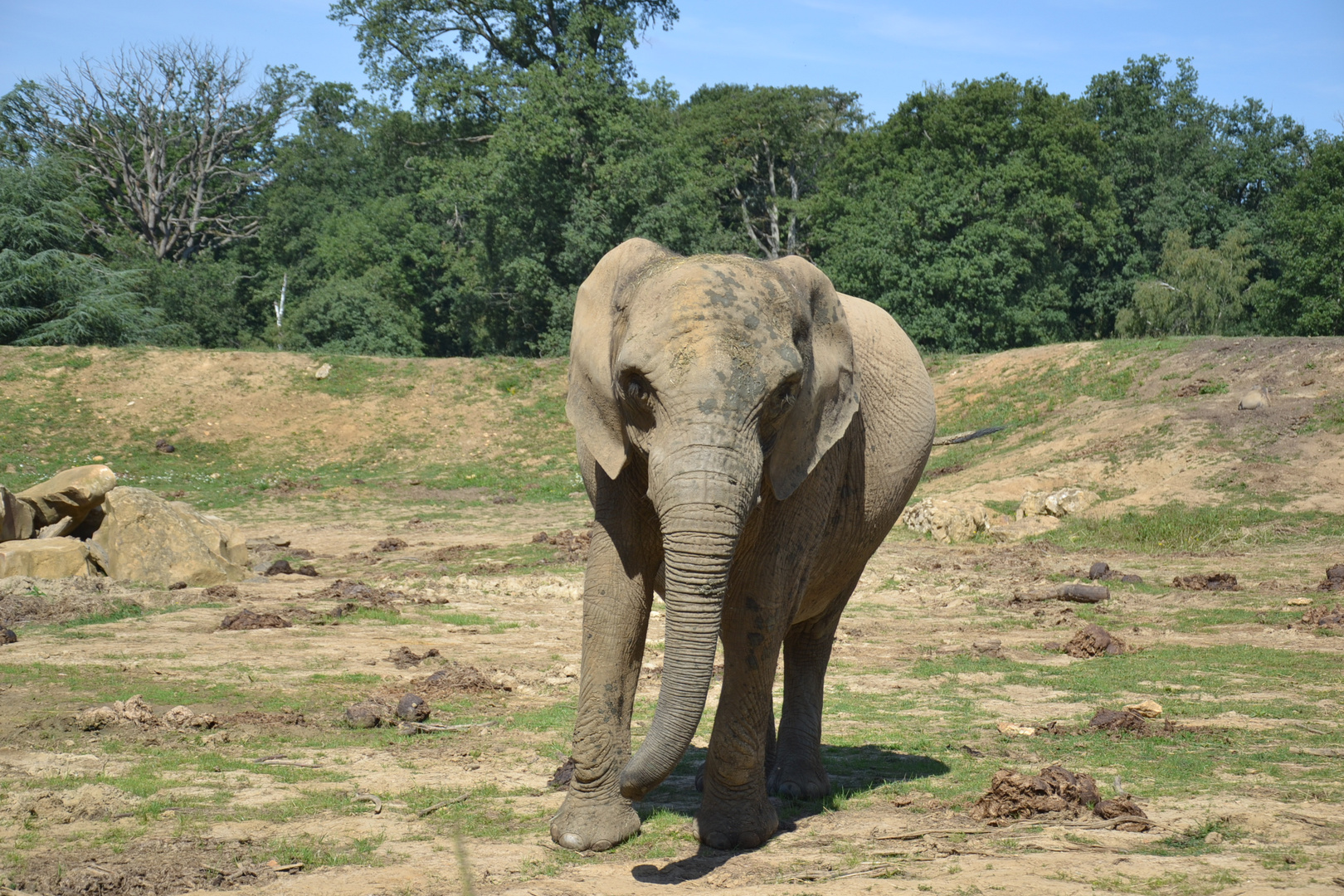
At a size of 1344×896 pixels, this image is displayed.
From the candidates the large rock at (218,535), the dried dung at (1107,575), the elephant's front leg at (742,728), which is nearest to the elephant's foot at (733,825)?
the elephant's front leg at (742,728)

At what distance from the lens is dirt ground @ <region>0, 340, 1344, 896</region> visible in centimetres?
526

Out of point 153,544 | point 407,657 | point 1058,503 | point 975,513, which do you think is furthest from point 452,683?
point 1058,503

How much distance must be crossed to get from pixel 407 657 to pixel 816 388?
21.8 ft

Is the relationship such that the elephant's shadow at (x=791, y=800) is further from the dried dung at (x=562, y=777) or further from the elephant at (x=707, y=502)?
the dried dung at (x=562, y=777)

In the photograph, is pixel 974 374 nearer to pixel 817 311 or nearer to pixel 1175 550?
pixel 1175 550

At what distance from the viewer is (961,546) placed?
65.8 ft

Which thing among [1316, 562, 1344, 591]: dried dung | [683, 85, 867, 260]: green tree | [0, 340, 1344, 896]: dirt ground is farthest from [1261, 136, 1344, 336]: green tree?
[1316, 562, 1344, 591]: dried dung

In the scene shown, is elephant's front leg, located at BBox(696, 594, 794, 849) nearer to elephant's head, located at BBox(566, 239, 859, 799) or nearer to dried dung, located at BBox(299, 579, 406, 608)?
elephant's head, located at BBox(566, 239, 859, 799)

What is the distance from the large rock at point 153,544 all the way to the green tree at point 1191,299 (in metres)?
42.2

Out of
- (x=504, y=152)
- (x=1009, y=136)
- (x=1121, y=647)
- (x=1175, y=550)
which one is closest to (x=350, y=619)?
(x=1121, y=647)

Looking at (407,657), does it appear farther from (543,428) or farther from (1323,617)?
(543,428)

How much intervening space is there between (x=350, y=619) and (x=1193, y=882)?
32.9 ft

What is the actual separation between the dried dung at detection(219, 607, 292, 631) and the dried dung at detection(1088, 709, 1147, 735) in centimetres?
819

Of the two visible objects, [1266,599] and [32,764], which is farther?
[1266,599]
